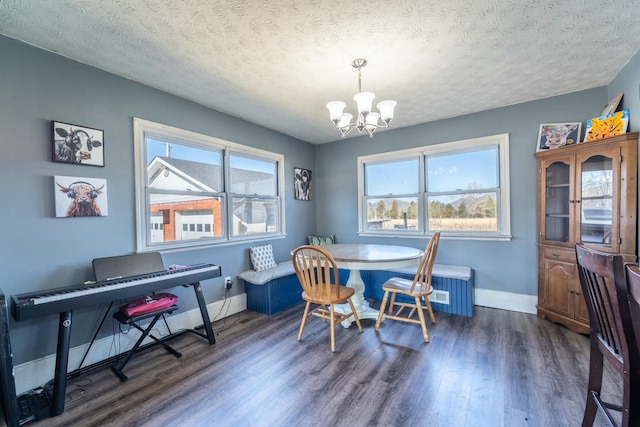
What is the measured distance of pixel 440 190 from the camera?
3674 mm

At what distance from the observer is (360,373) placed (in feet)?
6.57

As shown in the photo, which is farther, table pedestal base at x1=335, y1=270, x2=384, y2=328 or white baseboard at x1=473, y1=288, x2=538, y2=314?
white baseboard at x1=473, y1=288, x2=538, y2=314

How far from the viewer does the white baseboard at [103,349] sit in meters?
1.88

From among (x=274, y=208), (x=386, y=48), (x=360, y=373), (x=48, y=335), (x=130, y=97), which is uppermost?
(x=386, y=48)

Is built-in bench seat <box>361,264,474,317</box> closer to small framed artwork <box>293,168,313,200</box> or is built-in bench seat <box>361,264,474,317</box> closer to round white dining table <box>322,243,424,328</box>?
round white dining table <box>322,243,424,328</box>

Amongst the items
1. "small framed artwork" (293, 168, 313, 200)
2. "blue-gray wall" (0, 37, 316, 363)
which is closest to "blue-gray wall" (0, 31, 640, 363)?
"blue-gray wall" (0, 37, 316, 363)

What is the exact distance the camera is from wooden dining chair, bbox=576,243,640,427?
39.2 inches

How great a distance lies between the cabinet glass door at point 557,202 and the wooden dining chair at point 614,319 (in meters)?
1.84

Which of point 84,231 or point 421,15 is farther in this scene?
point 84,231

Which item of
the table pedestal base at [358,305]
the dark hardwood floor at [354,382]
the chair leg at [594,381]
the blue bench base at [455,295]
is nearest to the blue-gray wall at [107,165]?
the blue bench base at [455,295]

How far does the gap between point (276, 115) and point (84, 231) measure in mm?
2294

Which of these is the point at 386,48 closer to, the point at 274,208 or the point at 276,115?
the point at 276,115

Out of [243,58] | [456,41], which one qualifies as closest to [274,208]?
[243,58]

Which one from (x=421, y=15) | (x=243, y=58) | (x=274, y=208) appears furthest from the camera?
(x=274, y=208)
